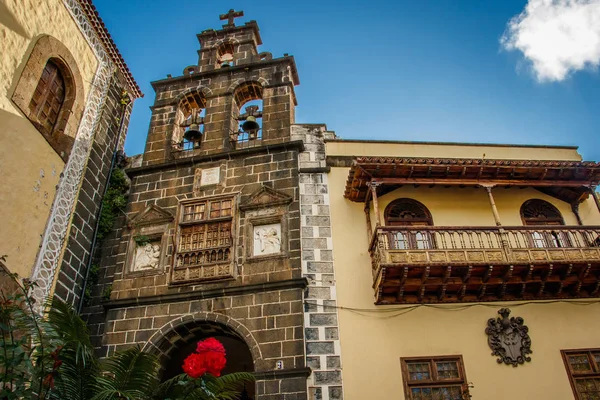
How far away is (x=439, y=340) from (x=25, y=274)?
8.04 meters

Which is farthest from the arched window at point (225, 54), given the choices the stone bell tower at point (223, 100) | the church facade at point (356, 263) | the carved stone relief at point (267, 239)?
the carved stone relief at point (267, 239)

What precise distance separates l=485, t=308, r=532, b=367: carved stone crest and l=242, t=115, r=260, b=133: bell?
23.2ft

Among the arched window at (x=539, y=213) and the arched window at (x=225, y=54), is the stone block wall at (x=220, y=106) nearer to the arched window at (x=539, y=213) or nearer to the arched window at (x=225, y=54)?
the arched window at (x=225, y=54)

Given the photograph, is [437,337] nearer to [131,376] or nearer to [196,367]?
[196,367]

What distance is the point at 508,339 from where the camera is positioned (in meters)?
9.77

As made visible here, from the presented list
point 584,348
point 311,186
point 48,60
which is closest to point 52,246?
point 48,60

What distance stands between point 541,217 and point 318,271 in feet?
17.3

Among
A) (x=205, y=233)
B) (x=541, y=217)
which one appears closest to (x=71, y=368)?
(x=205, y=233)

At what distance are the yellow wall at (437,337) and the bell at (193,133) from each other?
15.1ft

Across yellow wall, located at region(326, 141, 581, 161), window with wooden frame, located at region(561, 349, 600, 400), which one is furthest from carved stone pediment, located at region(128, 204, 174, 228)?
window with wooden frame, located at region(561, 349, 600, 400)

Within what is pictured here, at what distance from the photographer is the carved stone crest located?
9594 millimetres

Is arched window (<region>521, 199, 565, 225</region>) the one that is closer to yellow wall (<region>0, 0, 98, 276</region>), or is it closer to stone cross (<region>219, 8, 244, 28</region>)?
stone cross (<region>219, 8, 244, 28</region>)

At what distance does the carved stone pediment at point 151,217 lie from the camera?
1186 centimetres

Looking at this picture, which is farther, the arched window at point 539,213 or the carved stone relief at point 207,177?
the carved stone relief at point 207,177
